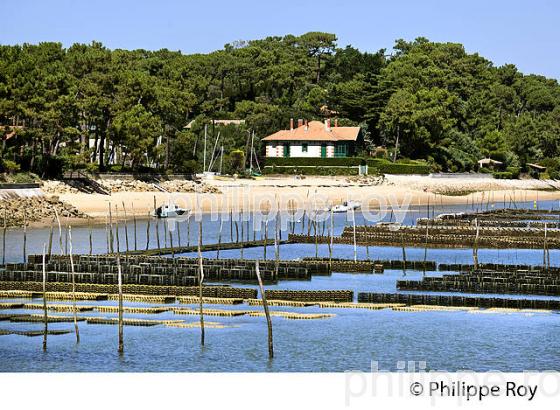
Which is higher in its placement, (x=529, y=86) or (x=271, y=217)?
(x=529, y=86)

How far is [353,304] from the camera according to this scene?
3697 cm

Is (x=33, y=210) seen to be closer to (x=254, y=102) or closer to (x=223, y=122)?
(x=223, y=122)

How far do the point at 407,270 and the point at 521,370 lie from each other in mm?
18303

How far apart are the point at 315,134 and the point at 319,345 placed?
74.4m

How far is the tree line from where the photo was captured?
245ft

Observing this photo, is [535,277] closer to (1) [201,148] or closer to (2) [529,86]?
(1) [201,148]

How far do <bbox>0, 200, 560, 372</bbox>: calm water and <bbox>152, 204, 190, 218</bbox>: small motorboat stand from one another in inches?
1384

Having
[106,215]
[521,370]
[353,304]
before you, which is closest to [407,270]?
[353,304]

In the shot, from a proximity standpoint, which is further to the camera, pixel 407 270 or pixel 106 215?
pixel 106 215

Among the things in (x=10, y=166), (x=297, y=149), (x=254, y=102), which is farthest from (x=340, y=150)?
(x=10, y=166)

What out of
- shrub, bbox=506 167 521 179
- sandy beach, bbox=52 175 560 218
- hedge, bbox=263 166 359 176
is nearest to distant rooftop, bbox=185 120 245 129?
hedge, bbox=263 166 359 176

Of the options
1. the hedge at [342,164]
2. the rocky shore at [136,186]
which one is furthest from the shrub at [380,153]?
the rocky shore at [136,186]

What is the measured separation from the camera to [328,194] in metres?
91.1
